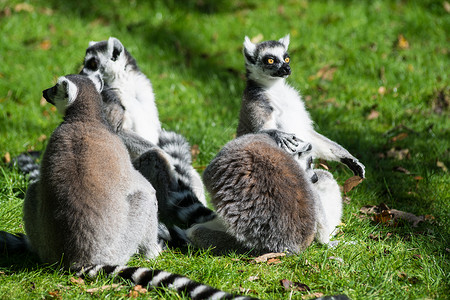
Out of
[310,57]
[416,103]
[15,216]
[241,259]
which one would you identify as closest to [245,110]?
[241,259]

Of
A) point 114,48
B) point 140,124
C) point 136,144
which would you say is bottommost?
point 136,144

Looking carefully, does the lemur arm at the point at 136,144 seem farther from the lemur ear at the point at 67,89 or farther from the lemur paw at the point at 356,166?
the lemur paw at the point at 356,166

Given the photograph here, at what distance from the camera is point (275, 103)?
4453mm

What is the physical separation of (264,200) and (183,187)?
44.4 inches

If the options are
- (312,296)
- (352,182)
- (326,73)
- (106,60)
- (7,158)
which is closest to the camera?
(312,296)

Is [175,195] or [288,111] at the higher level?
[288,111]

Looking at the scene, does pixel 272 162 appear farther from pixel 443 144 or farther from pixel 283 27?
pixel 283 27

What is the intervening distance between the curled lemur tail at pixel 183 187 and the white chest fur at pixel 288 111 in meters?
0.94

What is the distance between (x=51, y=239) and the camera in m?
3.53

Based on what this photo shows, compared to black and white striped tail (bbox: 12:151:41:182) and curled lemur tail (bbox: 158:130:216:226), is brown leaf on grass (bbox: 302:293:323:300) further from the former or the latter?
black and white striped tail (bbox: 12:151:41:182)

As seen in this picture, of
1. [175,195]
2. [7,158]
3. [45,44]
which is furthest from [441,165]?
[45,44]

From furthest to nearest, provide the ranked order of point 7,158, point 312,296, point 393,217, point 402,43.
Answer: point 402,43, point 7,158, point 393,217, point 312,296

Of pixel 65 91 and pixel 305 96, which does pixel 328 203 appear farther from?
pixel 305 96

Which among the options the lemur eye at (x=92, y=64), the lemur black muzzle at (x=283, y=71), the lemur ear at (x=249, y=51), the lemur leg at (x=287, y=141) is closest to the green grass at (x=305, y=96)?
the lemur leg at (x=287, y=141)
